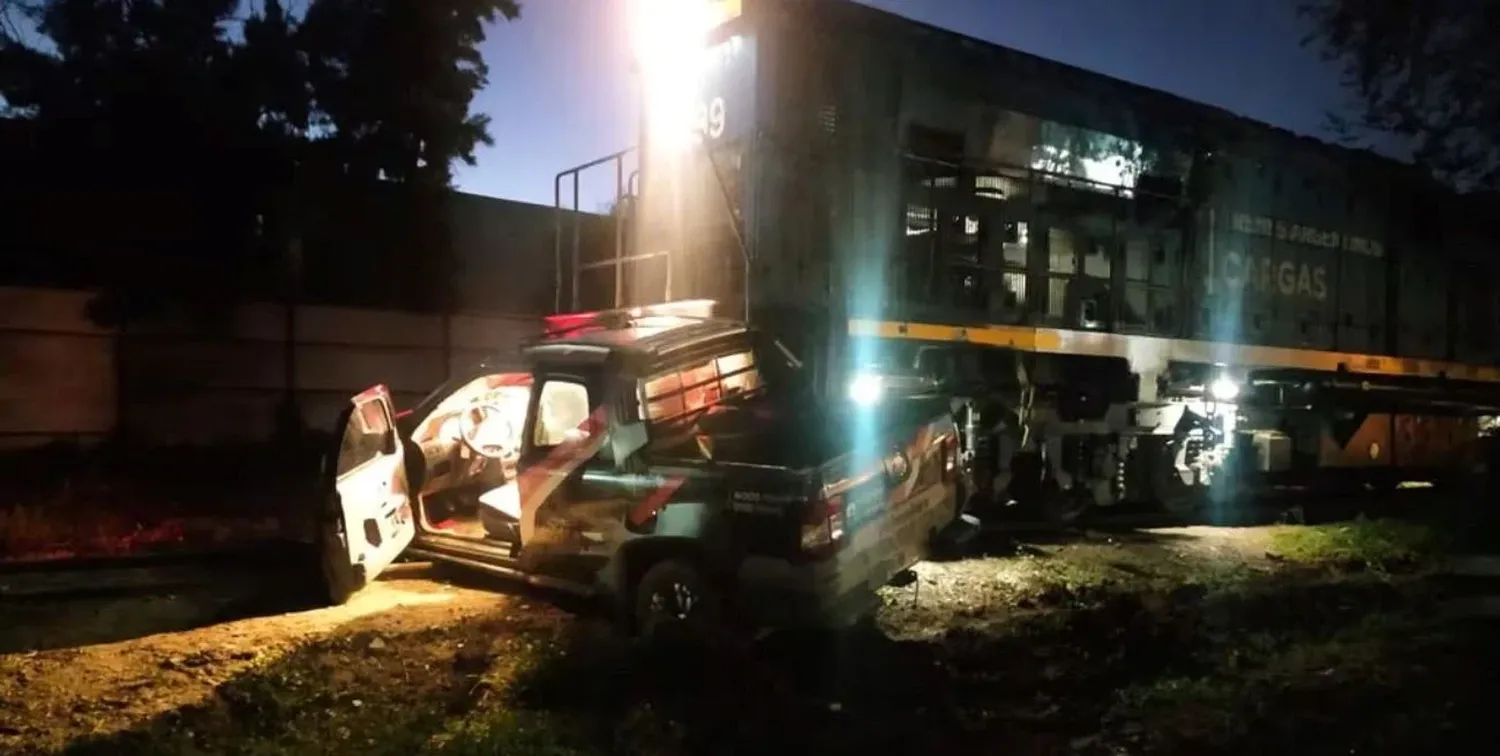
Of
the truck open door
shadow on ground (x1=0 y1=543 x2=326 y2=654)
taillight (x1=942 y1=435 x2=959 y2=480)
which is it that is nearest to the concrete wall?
shadow on ground (x1=0 y1=543 x2=326 y2=654)

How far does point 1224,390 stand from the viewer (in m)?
12.0

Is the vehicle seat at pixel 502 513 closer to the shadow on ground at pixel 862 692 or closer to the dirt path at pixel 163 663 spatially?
the dirt path at pixel 163 663

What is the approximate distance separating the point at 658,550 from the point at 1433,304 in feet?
44.7

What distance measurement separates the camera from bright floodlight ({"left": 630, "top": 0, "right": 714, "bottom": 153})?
31.3ft

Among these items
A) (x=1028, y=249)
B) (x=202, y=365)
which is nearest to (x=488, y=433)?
(x=1028, y=249)

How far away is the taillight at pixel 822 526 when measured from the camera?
18.9 ft

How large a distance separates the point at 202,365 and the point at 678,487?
11.1 m

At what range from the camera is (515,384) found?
340 inches

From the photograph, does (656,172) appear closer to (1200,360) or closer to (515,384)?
(515,384)

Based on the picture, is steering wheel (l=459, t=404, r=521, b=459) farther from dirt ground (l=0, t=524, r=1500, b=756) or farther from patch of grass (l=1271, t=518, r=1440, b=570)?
patch of grass (l=1271, t=518, r=1440, b=570)

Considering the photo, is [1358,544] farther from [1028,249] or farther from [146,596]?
[146,596]

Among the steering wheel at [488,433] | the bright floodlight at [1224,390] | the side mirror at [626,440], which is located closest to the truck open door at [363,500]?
the steering wheel at [488,433]

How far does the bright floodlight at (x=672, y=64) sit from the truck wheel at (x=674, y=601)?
4.80 m

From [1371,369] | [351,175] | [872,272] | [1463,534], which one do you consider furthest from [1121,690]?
[351,175]
